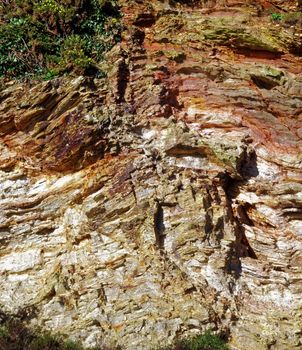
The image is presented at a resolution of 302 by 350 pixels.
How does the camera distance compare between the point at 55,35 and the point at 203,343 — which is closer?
the point at 203,343

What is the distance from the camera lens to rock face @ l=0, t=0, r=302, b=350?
28.2 feet

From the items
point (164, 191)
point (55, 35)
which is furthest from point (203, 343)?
point (55, 35)

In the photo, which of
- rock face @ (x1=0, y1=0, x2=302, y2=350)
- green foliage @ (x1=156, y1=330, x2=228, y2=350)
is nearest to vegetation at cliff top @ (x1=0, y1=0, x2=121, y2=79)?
rock face @ (x1=0, y1=0, x2=302, y2=350)

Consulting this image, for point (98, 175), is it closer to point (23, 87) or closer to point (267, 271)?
point (23, 87)

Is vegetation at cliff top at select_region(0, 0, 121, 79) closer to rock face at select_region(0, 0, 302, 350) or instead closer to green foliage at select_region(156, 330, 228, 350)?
rock face at select_region(0, 0, 302, 350)

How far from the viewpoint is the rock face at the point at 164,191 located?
28.2 feet

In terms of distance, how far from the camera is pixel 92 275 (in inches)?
354

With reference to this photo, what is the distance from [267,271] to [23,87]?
561cm

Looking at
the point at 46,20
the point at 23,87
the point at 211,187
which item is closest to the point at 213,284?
the point at 211,187

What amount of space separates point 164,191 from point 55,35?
4.51 metres

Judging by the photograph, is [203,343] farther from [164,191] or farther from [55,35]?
[55,35]

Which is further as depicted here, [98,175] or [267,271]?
[98,175]

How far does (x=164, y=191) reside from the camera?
30.9 ft

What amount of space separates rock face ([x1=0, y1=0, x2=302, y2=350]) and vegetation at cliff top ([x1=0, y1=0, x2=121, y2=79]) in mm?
438
